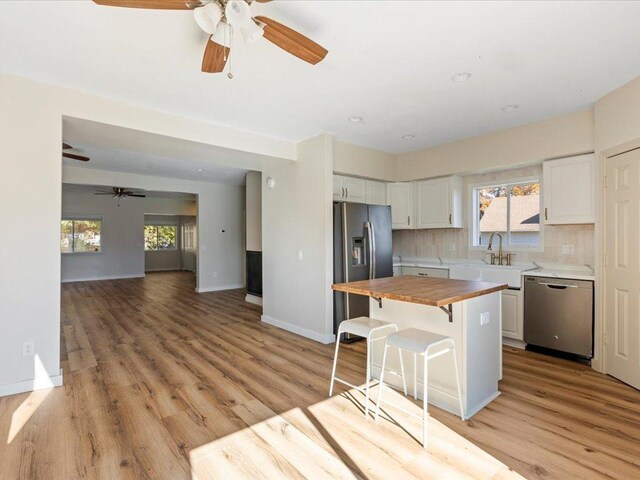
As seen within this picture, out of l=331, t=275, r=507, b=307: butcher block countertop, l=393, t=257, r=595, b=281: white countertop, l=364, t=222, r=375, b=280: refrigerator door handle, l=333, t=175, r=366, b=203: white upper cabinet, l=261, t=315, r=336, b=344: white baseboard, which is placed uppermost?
l=333, t=175, r=366, b=203: white upper cabinet

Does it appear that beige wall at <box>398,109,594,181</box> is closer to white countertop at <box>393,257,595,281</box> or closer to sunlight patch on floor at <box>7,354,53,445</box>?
white countertop at <box>393,257,595,281</box>

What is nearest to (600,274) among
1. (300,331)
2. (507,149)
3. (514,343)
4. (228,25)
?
(514,343)

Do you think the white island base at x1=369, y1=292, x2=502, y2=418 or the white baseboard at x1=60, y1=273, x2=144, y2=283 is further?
the white baseboard at x1=60, y1=273, x2=144, y2=283

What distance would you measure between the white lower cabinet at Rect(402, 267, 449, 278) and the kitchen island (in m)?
1.65

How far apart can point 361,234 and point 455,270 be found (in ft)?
4.25

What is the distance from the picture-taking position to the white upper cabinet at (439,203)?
15.9 ft

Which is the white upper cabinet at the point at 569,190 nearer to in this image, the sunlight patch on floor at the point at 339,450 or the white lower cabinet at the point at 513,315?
the white lower cabinet at the point at 513,315

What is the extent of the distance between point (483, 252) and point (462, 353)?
276cm

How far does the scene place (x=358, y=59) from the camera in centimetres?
247

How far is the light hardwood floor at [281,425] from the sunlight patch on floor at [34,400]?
13mm

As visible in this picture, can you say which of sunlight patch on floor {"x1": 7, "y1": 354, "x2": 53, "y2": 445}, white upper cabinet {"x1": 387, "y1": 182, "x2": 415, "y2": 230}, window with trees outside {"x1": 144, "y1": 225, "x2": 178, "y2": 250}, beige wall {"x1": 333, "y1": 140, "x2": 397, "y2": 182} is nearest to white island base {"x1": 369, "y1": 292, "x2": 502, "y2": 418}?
beige wall {"x1": 333, "y1": 140, "x2": 397, "y2": 182}

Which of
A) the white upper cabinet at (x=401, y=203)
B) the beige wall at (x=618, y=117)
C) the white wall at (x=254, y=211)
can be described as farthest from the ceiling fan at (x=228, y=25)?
the white wall at (x=254, y=211)

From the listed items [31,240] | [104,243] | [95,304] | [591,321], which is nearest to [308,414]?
[31,240]

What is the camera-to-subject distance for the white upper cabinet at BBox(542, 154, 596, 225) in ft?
11.5
